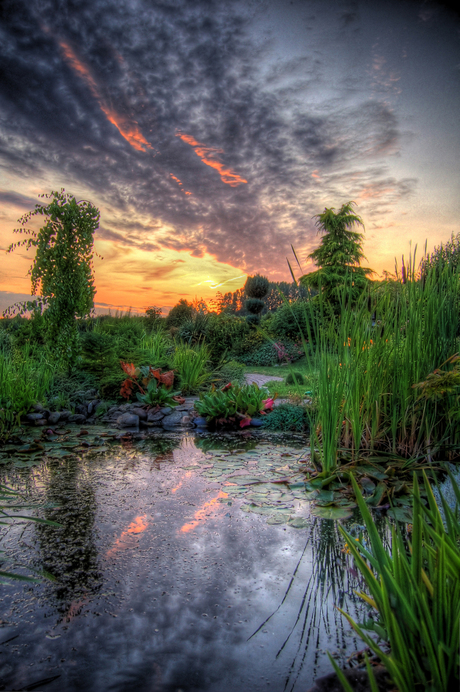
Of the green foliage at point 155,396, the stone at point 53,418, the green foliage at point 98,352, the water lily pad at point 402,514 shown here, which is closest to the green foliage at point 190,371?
the green foliage at point 155,396

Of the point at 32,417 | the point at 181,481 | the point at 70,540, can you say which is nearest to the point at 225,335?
the point at 32,417

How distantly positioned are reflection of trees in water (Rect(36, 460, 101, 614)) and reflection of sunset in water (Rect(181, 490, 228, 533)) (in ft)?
1.73

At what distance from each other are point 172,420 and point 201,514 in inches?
138

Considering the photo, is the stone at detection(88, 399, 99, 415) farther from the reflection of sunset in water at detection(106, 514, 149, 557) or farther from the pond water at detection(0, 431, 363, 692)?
the reflection of sunset in water at detection(106, 514, 149, 557)

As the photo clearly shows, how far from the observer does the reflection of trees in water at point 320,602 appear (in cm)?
123

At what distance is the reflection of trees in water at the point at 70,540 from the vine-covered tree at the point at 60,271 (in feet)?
15.6

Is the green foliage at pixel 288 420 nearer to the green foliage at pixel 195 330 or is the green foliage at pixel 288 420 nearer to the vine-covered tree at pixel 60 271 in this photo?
the vine-covered tree at pixel 60 271

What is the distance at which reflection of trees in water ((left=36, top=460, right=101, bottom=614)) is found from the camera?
1.61 m

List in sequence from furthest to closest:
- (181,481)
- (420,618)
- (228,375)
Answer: (228,375) < (181,481) < (420,618)

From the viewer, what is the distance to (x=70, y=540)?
206 centimetres

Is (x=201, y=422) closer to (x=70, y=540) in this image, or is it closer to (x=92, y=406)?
(x=92, y=406)

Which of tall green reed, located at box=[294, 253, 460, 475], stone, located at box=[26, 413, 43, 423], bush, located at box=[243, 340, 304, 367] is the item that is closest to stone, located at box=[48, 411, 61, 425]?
stone, located at box=[26, 413, 43, 423]

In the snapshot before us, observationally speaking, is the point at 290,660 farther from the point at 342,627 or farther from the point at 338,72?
the point at 338,72

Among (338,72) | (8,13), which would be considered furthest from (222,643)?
(8,13)
